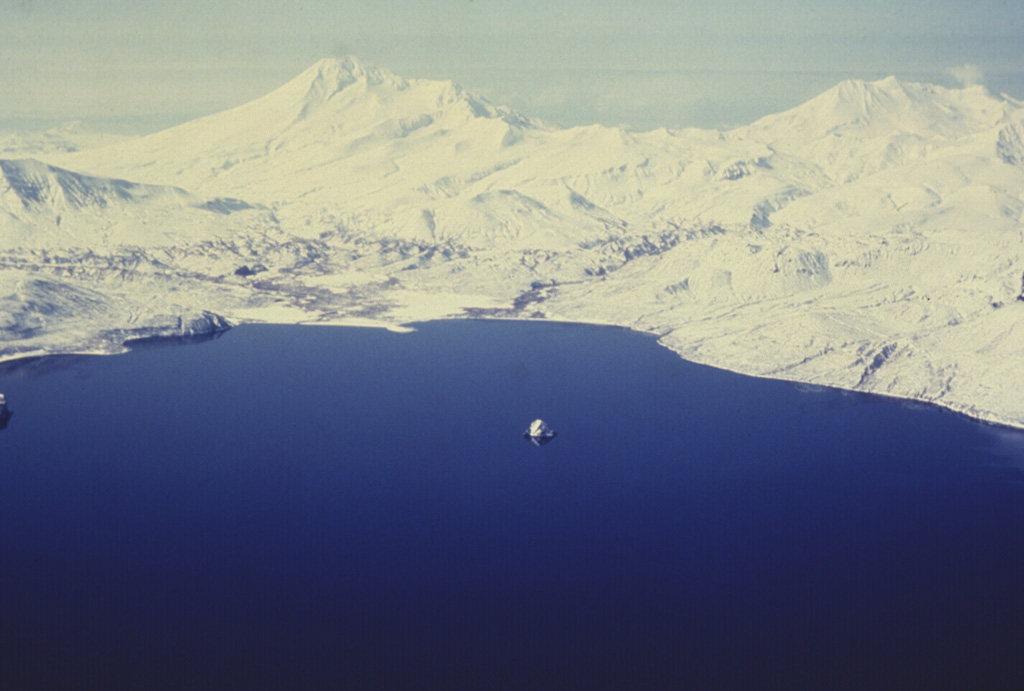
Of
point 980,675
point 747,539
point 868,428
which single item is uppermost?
point 868,428

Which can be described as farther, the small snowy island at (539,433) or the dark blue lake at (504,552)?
Answer: the small snowy island at (539,433)

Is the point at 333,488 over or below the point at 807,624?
over

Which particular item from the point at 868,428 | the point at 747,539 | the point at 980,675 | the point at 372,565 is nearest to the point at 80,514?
the point at 372,565

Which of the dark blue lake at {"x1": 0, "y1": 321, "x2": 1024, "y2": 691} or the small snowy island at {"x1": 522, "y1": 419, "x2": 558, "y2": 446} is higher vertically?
the small snowy island at {"x1": 522, "y1": 419, "x2": 558, "y2": 446}

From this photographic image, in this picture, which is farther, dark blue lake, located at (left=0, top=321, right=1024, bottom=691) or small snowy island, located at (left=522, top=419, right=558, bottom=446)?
small snowy island, located at (left=522, top=419, right=558, bottom=446)

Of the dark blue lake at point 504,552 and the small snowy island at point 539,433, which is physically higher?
the small snowy island at point 539,433

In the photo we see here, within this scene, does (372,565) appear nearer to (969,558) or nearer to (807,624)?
(807,624)

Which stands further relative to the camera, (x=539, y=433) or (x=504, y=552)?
(x=539, y=433)

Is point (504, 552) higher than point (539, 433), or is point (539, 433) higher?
point (539, 433)
